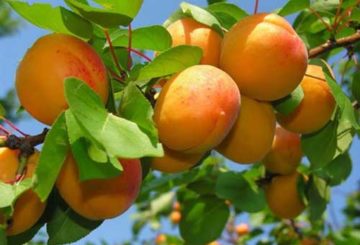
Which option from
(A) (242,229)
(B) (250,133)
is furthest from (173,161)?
(A) (242,229)

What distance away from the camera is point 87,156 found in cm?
78

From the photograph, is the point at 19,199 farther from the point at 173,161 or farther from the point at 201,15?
the point at 201,15

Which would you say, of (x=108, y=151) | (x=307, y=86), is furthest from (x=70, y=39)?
(x=307, y=86)

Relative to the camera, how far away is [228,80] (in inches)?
36.2

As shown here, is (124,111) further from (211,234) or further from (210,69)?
(211,234)

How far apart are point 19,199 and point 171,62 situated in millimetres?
343

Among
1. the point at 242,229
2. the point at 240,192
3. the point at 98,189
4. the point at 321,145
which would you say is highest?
the point at 98,189

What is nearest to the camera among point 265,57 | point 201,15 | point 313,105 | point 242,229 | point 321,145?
point 265,57

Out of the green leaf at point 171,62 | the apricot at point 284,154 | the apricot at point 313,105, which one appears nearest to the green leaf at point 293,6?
the apricot at point 313,105

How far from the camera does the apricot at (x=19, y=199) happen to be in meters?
0.92

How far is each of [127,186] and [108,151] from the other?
238 mm

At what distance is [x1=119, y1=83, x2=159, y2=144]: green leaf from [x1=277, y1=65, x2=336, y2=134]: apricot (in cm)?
48

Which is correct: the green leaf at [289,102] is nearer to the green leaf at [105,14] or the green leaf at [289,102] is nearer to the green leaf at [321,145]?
the green leaf at [321,145]

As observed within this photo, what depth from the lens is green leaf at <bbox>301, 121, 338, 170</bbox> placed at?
1297mm
